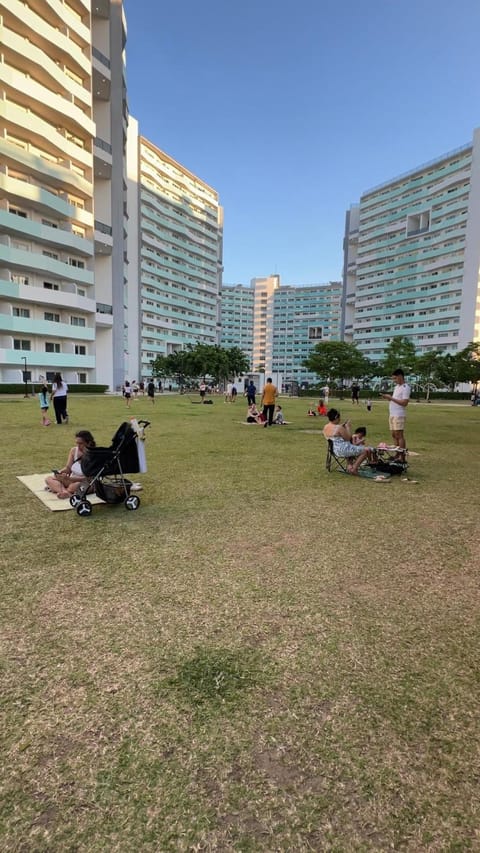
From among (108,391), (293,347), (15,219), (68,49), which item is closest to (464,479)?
(15,219)

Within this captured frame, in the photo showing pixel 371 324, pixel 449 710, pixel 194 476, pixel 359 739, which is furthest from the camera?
pixel 371 324

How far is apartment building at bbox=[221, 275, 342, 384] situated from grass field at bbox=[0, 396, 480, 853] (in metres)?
152

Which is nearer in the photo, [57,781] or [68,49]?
[57,781]

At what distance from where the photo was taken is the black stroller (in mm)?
5152

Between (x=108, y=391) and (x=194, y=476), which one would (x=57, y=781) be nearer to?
(x=194, y=476)

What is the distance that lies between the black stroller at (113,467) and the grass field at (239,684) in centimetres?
35

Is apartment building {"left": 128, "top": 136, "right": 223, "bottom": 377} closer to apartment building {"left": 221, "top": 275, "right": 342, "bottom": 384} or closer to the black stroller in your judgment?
apartment building {"left": 221, "top": 275, "right": 342, "bottom": 384}

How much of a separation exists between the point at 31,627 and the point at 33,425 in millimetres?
13007

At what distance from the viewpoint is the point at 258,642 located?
270 centimetres

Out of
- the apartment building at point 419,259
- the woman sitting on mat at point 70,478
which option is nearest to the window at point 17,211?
the woman sitting on mat at point 70,478

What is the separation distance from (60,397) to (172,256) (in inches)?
3241

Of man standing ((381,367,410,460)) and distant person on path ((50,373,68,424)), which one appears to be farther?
distant person on path ((50,373,68,424))

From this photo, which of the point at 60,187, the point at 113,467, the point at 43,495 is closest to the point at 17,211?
the point at 60,187

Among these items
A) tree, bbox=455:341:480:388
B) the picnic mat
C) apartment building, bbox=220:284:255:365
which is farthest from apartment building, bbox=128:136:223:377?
the picnic mat
